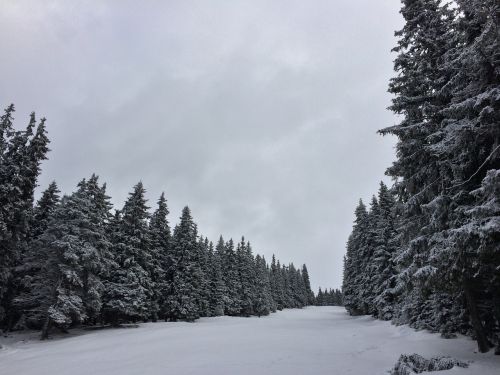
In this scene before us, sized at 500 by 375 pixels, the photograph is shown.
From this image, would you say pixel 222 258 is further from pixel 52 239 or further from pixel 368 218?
pixel 52 239

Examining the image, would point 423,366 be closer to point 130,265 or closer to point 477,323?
point 477,323

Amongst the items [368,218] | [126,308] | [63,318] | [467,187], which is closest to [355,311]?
[368,218]

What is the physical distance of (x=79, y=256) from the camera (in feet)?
97.1

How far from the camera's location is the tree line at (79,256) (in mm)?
27516

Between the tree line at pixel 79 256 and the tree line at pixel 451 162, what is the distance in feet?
81.0

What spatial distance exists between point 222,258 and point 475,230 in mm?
60422

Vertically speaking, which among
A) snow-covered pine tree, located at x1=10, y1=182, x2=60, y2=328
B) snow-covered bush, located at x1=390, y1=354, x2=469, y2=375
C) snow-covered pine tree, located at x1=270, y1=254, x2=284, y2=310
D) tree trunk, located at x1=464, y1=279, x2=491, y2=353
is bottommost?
snow-covered bush, located at x1=390, y1=354, x2=469, y2=375

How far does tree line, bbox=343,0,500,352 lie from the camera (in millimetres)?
10016

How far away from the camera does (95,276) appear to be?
30328mm

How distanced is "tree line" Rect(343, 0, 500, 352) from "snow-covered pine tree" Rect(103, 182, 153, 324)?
23.9m

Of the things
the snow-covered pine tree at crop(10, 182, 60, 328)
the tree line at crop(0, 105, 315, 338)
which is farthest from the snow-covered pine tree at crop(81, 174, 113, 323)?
the snow-covered pine tree at crop(10, 182, 60, 328)

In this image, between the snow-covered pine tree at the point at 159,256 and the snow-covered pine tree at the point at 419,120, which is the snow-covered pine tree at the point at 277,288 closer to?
the snow-covered pine tree at the point at 159,256

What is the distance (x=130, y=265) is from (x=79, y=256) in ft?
Result: 16.7

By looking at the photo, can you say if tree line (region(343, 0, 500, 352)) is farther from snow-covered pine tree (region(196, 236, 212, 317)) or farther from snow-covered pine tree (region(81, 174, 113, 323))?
snow-covered pine tree (region(196, 236, 212, 317))
